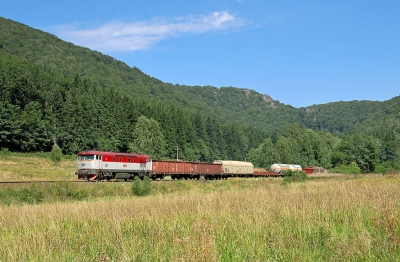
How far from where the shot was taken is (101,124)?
85.4 m

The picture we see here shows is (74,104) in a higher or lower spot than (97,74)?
lower

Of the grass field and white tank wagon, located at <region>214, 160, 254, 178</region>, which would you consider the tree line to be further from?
the grass field

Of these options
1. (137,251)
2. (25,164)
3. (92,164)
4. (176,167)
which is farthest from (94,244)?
(25,164)

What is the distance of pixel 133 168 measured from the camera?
43.0m

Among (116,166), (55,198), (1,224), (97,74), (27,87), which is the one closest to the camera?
(1,224)

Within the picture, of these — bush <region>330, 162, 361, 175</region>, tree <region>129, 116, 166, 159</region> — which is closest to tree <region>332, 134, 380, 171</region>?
bush <region>330, 162, 361, 175</region>

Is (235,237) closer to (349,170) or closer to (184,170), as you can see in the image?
(184,170)

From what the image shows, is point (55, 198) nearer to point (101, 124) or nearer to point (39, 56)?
point (101, 124)

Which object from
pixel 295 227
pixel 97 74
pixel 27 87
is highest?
pixel 97 74

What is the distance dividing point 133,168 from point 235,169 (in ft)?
89.0

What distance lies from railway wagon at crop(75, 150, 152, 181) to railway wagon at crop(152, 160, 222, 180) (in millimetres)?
3371

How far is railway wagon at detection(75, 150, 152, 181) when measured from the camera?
125 ft

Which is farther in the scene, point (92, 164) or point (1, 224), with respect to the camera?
point (92, 164)

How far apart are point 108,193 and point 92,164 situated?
8.63 metres
